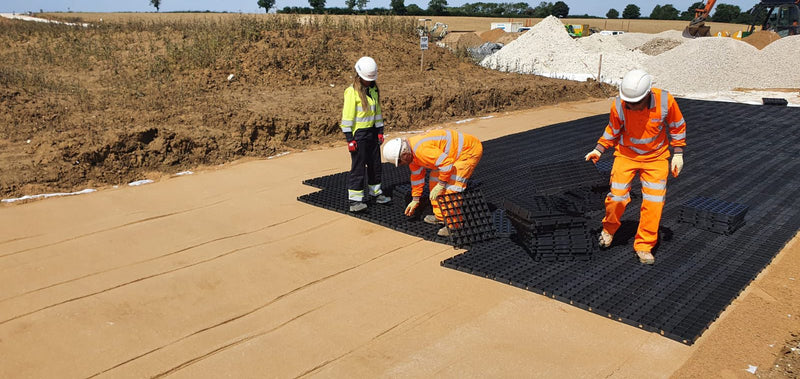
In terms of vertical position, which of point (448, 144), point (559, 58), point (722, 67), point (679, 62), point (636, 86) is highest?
point (559, 58)

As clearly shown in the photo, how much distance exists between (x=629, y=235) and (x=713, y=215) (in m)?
0.92

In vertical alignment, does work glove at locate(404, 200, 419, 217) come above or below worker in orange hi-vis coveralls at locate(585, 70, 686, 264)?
below

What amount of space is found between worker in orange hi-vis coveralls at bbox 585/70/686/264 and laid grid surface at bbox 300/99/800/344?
0.46m

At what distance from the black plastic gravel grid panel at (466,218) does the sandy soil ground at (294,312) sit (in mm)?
223

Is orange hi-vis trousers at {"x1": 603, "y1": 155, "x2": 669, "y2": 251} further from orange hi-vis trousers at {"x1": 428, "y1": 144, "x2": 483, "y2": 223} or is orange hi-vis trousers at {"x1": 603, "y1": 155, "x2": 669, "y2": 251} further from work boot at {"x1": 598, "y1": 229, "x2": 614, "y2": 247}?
orange hi-vis trousers at {"x1": 428, "y1": 144, "x2": 483, "y2": 223}

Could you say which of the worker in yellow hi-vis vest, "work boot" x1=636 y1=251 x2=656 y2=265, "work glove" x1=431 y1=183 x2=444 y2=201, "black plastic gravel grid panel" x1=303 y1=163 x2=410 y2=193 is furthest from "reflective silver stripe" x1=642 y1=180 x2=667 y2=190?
"black plastic gravel grid panel" x1=303 y1=163 x2=410 y2=193

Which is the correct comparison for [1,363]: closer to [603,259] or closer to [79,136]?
[603,259]

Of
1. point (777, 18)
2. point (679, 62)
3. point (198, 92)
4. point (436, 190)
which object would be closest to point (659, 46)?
point (777, 18)

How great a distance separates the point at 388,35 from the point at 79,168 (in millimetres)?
14579

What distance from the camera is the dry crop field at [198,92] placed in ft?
26.9

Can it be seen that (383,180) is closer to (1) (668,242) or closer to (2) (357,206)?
(2) (357,206)

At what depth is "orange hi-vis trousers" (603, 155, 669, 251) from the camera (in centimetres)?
494

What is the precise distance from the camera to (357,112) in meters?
6.22

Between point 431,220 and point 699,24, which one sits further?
point 699,24
